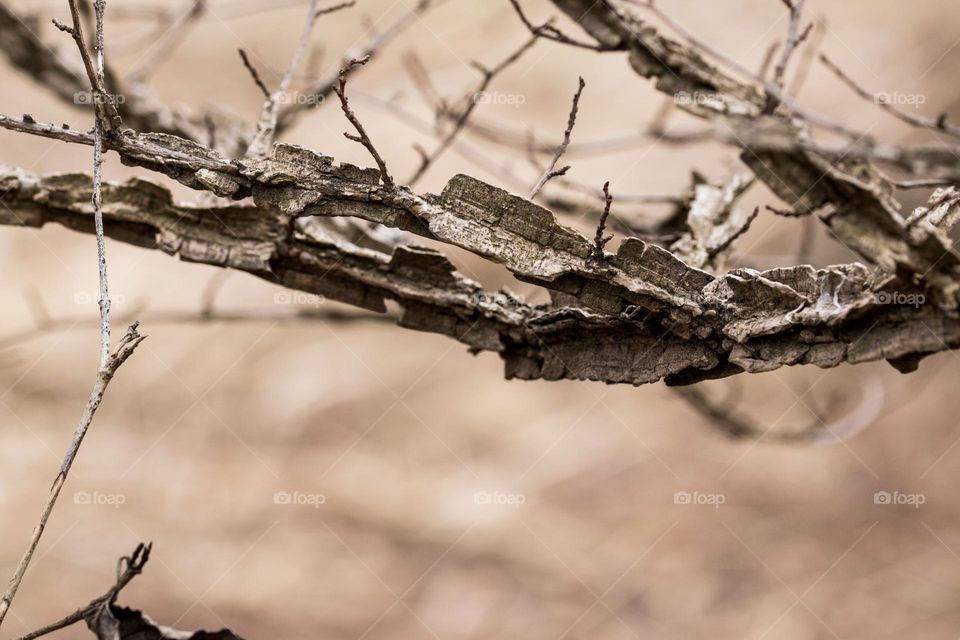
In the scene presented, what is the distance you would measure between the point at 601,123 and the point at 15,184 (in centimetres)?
466

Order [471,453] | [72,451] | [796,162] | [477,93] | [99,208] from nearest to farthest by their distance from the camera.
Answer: [72,451], [99,208], [796,162], [477,93], [471,453]

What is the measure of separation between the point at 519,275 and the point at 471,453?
145 inches

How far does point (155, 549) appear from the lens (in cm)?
407

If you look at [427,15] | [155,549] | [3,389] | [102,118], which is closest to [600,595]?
[155,549]

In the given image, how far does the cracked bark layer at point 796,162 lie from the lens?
37.8 inches

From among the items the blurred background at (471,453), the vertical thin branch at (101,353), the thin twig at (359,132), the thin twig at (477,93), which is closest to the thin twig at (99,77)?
the vertical thin branch at (101,353)

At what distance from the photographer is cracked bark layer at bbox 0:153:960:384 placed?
1100mm

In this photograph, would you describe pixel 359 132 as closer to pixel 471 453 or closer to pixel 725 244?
pixel 725 244

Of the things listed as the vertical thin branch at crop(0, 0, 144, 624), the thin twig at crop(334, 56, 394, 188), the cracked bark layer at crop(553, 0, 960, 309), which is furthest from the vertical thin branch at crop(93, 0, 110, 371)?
the cracked bark layer at crop(553, 0, 960, 309)

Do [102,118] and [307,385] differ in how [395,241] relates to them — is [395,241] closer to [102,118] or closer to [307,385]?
[102,118]

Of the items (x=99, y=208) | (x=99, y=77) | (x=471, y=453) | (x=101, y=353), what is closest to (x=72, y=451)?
(x=101, y=353)

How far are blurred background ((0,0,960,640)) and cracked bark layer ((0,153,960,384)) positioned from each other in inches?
50.3

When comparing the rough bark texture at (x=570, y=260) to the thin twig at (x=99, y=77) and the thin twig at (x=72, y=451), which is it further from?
the thin twig at (x=72, y=451)

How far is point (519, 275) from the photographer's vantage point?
116 cm
